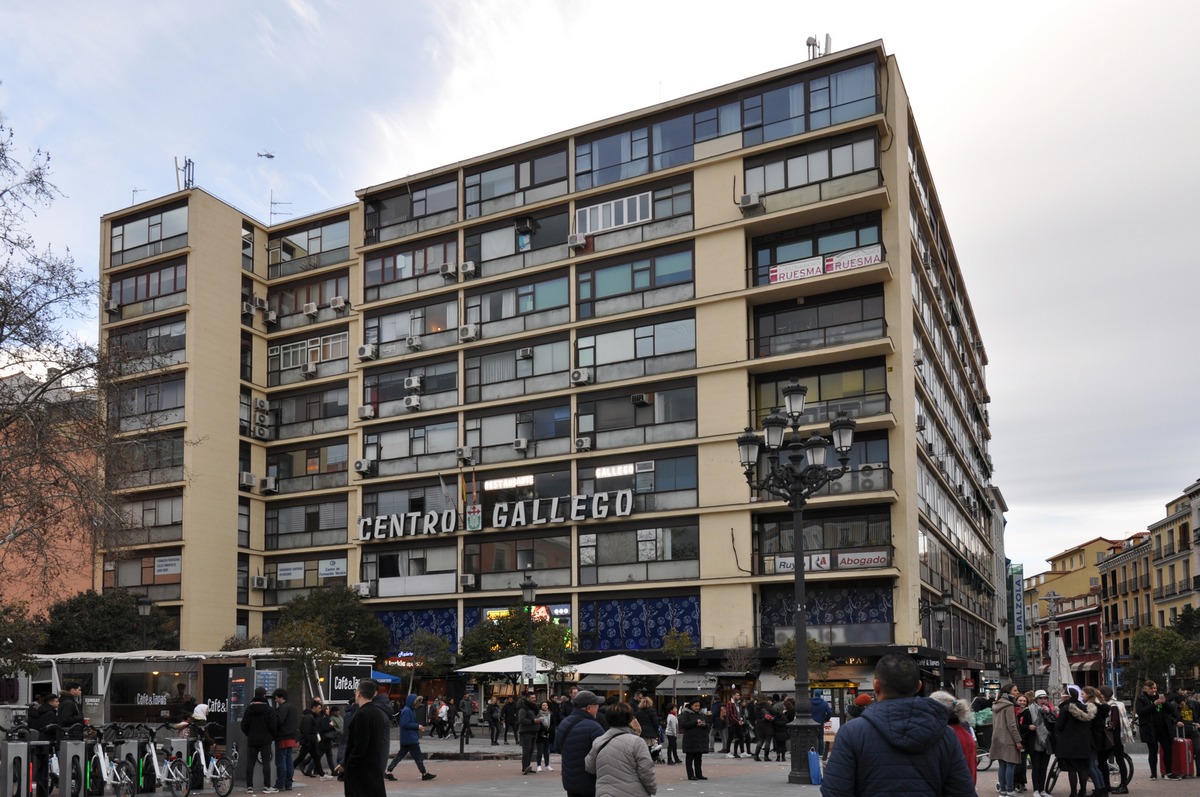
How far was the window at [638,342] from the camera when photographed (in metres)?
46.5

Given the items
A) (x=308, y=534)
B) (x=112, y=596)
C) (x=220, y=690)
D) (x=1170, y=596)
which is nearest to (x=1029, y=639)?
(x=1170, y=596)

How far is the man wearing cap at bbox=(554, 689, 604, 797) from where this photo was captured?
34.9ft

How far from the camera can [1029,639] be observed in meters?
137

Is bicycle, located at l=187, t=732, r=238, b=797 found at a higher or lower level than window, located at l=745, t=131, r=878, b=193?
lower

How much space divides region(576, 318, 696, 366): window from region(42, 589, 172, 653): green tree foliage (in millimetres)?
20675

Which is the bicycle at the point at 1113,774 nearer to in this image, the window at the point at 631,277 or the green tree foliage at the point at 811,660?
the green tree foliage at the point at 811,660

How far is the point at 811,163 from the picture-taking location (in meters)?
44.2

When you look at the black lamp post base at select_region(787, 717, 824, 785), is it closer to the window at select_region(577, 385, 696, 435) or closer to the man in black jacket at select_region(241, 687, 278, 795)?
the man in black jacket at select_region(241, 687, 278, 795)

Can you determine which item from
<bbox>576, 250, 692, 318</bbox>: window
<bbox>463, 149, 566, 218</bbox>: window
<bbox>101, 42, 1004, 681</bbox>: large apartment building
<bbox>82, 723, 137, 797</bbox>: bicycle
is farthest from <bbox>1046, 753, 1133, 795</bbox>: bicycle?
<bbox>463, 149, 566, 218</bbox>: window

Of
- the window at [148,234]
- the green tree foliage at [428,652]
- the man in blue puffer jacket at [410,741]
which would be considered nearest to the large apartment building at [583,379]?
the window at [148,234]

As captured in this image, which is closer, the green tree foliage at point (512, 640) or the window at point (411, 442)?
the green tree foliage at point (512, 640)

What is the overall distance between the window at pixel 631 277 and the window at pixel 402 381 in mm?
6993

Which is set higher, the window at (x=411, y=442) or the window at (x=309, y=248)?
the window at (x=309, y=248)

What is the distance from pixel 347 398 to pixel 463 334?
8.04m
